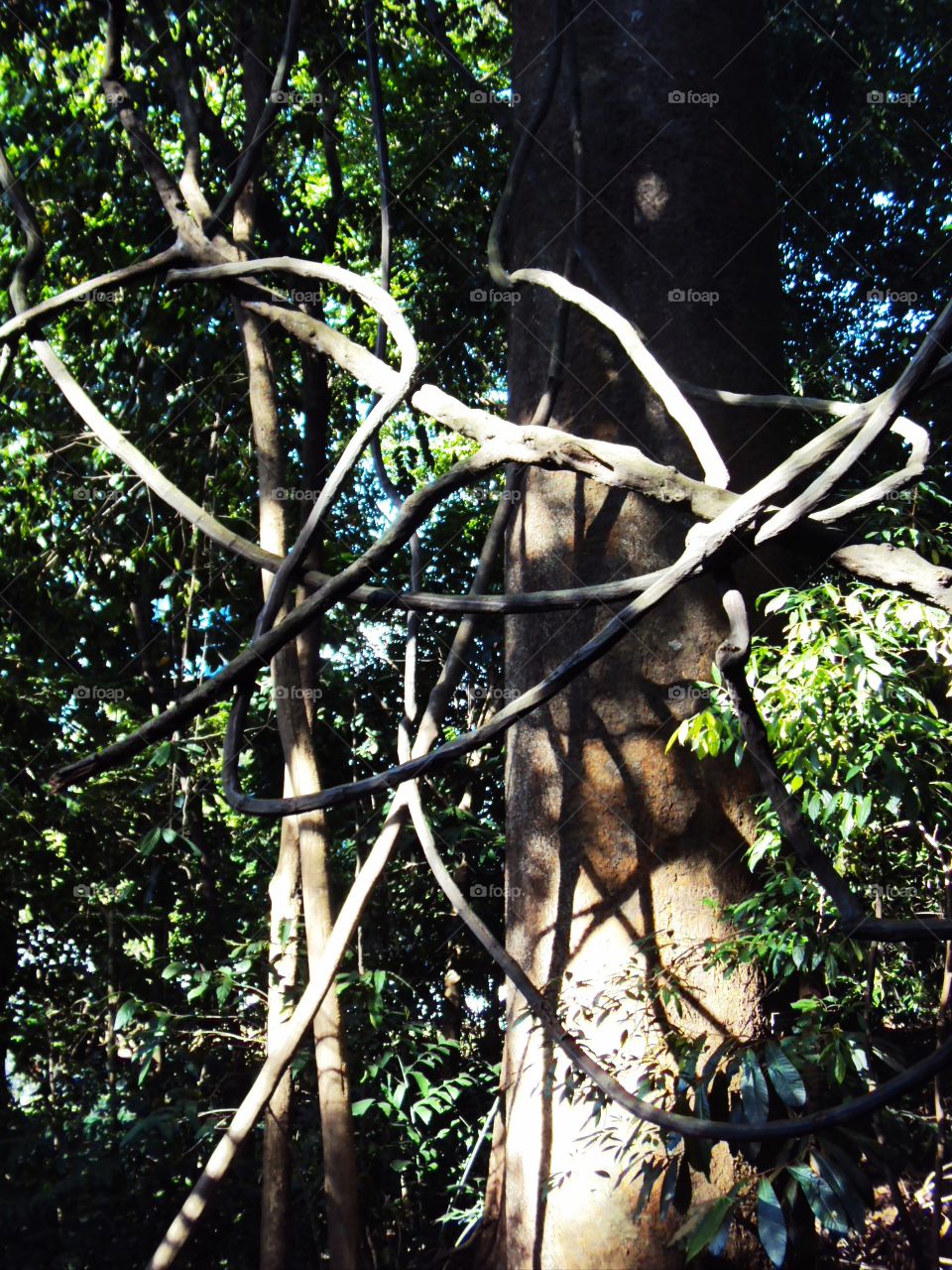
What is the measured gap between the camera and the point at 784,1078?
2023mm

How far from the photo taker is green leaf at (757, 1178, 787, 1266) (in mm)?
1832

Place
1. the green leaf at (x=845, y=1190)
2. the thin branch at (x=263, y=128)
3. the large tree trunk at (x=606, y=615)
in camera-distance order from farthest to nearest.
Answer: the thin branch at (x=263, y=128), the large tree trunk at (x=606, y=615), the green leaf at (x=845, y=1190)

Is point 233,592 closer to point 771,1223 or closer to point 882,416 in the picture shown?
point 771,1223

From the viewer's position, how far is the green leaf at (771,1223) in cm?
183

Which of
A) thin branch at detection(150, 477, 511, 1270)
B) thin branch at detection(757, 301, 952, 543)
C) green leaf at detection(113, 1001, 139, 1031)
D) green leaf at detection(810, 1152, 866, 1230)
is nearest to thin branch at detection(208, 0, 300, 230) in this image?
thin branch at detection(150, 477, 511, 1270)

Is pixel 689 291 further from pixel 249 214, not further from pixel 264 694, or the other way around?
pixel 264 694

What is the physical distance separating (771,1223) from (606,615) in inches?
49.4

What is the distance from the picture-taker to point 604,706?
8.29 feet

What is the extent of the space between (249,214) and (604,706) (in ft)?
5.71

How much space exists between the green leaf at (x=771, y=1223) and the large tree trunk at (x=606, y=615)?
0.38 metres

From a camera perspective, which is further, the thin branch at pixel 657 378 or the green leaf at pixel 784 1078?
the green leaf at pixel 784 1078

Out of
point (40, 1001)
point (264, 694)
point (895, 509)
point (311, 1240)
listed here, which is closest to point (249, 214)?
point (264, 694)

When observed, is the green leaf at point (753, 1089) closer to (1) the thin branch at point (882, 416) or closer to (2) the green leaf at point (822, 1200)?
(2) the green leaf at point (822, 1200)

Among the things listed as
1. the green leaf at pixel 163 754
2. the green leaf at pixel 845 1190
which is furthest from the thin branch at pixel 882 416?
the green leaf at pixel 163 754
